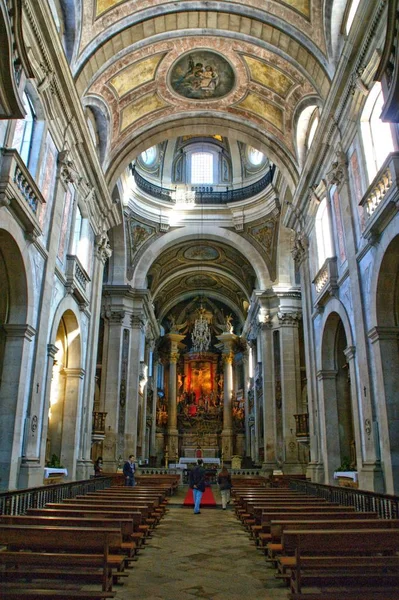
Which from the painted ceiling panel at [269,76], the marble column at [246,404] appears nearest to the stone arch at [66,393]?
the painted ceiling panel at [269,76]

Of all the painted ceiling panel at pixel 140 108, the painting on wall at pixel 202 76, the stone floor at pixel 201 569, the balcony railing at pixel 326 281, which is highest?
the painting on wall at pixel 202 76

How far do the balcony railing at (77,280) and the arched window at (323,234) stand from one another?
21.1ft

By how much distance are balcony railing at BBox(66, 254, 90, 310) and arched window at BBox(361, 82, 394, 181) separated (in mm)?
7084

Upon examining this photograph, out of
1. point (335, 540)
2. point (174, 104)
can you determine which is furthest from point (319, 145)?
point (335, 540)

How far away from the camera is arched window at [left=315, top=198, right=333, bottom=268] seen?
A: 13.6m

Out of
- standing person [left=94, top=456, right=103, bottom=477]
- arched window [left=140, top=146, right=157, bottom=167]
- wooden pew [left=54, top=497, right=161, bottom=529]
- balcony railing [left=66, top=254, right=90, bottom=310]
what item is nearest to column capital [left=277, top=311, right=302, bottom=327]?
standing person [left=94, top=456, right=103, bottom=477]

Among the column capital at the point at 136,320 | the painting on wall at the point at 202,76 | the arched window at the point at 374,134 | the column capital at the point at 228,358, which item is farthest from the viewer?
the column capital at the point at 228,358

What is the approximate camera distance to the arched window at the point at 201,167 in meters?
26.1

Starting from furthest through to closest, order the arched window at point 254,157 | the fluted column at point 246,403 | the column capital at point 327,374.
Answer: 1. the fluted column at point 246,403
2. the arched window at point 254,157
3. the column capital at point 327,374

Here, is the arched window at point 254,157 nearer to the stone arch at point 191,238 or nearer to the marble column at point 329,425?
the stone arch at point 191,238

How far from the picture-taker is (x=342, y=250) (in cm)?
1197

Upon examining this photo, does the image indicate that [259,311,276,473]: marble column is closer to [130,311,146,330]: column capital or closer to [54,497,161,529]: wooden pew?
[130,311,146,330]: column capital

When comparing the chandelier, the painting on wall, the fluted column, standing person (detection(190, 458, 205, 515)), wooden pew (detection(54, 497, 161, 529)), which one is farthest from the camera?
the chandelier

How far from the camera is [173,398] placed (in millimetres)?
33656
